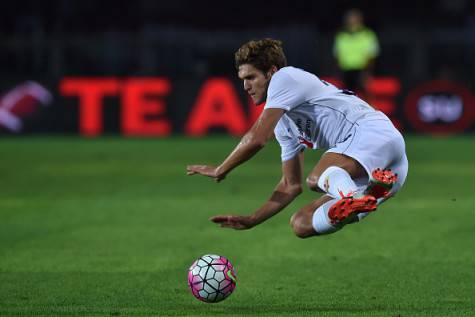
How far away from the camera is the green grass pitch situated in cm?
689

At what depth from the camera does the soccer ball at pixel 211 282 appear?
6.62 metres

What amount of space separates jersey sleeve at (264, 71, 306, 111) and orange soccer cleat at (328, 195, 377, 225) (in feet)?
2.43

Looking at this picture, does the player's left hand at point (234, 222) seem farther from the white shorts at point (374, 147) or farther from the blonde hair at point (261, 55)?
the blonde hair at point (261, 55)

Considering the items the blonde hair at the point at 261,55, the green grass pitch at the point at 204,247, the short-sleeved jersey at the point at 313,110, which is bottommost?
the green grass pitch at the point at 204,247

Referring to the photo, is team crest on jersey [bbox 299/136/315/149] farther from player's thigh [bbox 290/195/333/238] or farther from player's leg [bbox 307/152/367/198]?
player's thigh [bbox 290/195/333/238]

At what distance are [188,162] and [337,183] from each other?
10349mm

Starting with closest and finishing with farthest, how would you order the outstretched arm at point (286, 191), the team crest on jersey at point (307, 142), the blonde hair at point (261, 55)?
the blonde hair at point (261, 55), the team crest on jersey at point (307, 142), the outstretched arm at point (286, 191)

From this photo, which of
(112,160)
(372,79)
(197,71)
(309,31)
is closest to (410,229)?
(112,160)

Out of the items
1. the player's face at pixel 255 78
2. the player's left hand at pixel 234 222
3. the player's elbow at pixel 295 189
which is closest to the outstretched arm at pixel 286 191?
the player's elbow at pixel 295 189

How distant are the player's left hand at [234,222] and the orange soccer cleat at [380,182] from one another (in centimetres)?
85

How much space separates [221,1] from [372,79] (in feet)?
24.4

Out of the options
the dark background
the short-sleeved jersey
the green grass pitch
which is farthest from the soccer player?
the dark background

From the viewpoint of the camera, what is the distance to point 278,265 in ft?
28.0

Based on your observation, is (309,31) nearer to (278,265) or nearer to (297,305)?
(278,265)
